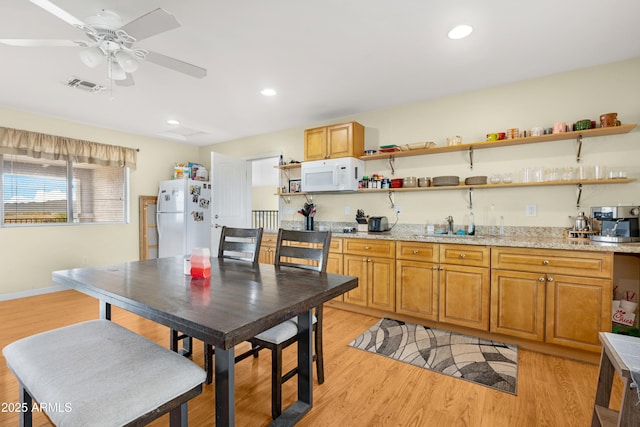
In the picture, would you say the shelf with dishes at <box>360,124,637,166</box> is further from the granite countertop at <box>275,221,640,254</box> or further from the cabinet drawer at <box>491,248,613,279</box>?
the cabinet drawer at <box>491,248,613,279</box>

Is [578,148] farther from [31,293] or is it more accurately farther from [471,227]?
[31,293]

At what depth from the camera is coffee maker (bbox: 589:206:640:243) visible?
2.26m

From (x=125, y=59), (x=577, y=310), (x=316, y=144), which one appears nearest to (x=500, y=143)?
(x=577, y=310)

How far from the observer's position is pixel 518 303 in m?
2.42

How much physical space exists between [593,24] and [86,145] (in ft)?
18.9

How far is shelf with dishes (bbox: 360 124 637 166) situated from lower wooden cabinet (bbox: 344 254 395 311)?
1.25 meters

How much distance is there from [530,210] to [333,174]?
2.09m

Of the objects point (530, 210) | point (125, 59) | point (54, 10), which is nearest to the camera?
point (54, 10)

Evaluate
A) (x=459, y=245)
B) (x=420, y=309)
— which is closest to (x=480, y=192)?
(x=459, y=245)

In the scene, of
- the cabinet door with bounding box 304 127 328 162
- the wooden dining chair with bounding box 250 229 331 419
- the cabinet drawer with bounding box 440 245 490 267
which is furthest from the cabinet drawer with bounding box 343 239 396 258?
the wooden dining chair with bounding box 250 229 331 419

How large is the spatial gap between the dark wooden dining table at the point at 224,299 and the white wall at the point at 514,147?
84.3 inches

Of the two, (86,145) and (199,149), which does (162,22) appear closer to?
(86,145)

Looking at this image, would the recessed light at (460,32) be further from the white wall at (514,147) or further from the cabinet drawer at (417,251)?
the cabinet drawer at (417,251)

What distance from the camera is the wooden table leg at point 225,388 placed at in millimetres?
1107
